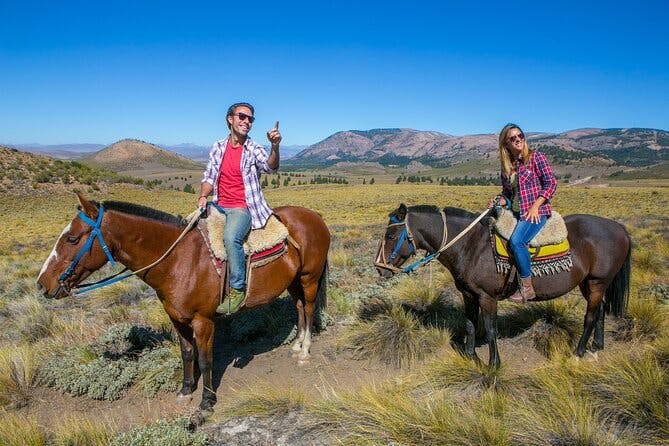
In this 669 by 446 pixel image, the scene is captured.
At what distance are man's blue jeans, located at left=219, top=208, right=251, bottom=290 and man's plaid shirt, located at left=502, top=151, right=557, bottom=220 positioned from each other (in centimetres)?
340

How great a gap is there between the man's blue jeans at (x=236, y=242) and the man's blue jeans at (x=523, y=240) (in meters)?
3.27

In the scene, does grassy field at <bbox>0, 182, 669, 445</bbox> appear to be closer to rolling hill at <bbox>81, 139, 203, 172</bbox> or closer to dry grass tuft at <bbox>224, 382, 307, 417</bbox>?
dry grass tuft at <bbox>224, 382, 307, 417</bbox>

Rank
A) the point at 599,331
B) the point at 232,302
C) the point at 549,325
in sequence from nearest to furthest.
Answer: the point at 232,302
the point at 599,331
the point at 549,325

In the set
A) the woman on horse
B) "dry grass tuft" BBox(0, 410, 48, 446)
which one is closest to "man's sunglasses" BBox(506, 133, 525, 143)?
the woman on horse

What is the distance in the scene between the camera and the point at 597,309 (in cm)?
536

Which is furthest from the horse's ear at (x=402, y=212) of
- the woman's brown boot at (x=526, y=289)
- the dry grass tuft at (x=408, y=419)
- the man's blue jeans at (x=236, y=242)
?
the dry grass tuft at (x=408, y=419)

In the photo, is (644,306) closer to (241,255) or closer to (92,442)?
(241,255)

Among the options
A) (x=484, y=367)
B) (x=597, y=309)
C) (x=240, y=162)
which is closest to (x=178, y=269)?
(x=240, y=162)

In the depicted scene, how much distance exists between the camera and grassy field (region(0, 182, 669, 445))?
3285 mm

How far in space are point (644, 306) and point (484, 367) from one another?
3.18 metres

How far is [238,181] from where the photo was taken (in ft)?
15.6

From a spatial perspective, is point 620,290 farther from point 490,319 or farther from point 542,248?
point 490,319

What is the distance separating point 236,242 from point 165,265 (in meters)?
0.81

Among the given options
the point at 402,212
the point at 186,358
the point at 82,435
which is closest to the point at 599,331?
the point at 402,212
